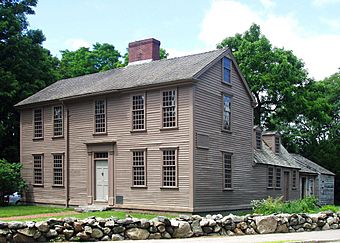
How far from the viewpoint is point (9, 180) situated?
28.8 metres

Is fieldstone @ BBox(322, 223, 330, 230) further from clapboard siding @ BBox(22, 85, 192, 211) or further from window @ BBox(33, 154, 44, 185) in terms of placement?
window @ BBox(33, 154, 44, 185)

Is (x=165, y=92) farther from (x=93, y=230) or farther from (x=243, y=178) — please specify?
(x=93, y=230)

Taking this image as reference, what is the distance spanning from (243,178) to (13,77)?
17773 mm

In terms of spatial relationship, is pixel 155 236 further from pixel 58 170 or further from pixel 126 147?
pixel 58 170

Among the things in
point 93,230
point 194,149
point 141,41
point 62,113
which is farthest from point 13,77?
point 93,230

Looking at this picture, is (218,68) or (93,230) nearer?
(93,230)

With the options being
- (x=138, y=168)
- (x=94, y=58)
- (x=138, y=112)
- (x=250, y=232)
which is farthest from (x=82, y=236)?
(x=94, y=58)

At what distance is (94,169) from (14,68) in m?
13.6

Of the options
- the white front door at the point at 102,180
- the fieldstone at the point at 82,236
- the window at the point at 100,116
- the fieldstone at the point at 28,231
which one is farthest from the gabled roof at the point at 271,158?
the fieldstone at the point at 28,231

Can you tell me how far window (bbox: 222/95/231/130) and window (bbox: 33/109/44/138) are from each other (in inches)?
450

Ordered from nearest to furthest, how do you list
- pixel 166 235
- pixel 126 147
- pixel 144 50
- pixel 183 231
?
pixel 166 235 → pixel 183 231 → pixel 126 147 → pixel 144 50

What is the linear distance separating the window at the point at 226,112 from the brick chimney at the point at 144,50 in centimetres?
582

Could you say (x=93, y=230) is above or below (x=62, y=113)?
below

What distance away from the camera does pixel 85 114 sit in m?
27.8
